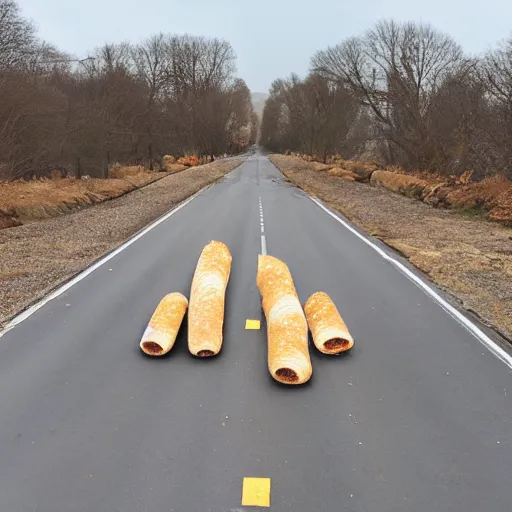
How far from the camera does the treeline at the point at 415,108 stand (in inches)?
828

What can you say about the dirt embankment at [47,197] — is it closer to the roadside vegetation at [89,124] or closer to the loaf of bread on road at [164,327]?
the roadside vegetation at [89,124]

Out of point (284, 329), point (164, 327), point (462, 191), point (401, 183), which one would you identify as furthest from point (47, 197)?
point (401, 183)

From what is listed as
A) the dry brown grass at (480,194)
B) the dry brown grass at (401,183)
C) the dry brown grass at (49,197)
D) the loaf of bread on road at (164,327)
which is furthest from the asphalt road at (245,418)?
the dry brown grass at (401,183)

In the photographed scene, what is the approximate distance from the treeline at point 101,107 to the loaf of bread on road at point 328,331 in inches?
802

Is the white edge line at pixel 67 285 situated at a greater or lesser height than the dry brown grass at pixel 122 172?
greater

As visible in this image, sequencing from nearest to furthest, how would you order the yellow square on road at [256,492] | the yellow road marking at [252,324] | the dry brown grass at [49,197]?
1. the yellow square on road at [256,492]
2. the yellow road marking at [252,324]
3. the dry brown grass at [49,197]

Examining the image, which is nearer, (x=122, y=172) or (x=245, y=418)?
(x=245, y=418)

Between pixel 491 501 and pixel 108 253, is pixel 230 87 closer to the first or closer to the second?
pixel 108 253

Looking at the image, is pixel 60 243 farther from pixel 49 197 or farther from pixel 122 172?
pixel 122 172

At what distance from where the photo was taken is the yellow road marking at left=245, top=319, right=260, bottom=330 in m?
6.91

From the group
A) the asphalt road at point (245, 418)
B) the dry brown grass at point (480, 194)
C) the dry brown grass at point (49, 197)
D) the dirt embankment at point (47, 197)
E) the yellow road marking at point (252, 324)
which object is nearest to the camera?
the asphalt road at point (245, 418)

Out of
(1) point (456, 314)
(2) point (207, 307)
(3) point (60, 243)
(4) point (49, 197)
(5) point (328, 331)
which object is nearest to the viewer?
(5) point (328, 331)

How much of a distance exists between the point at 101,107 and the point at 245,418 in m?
36.3

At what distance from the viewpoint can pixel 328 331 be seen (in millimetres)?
6180
